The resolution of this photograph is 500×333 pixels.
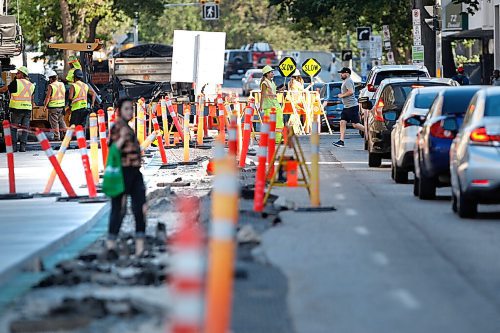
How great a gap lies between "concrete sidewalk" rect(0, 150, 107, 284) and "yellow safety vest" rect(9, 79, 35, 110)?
8431 mm

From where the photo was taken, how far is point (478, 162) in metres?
17.5

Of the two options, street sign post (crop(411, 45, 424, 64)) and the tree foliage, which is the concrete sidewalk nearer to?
street sign post (crop(411, 45, 424, 64))

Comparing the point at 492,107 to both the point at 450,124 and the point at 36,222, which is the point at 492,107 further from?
the point at 36,222

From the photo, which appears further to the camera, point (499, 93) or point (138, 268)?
point (499, 93)

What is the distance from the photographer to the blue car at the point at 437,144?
20.1 meters

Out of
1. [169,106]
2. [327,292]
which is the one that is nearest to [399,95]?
[169,106]

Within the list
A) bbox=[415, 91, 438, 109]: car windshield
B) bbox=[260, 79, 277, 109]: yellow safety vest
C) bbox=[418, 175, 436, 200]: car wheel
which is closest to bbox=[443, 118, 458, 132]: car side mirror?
bbox=[418, 175, 436, 200]: car wheel

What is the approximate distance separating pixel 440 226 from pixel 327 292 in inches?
213

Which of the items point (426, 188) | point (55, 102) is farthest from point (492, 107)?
point (55, 102)

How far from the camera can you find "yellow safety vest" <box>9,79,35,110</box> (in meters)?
34.9

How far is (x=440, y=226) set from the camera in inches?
664

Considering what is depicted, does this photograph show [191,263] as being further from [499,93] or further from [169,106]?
[169,106]

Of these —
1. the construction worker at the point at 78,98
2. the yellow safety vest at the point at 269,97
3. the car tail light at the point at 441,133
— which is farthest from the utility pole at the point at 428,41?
the car tail light at the point at 441,133

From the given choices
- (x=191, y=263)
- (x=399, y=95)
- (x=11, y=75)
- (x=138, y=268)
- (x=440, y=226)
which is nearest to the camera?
(x=191, y=263)
